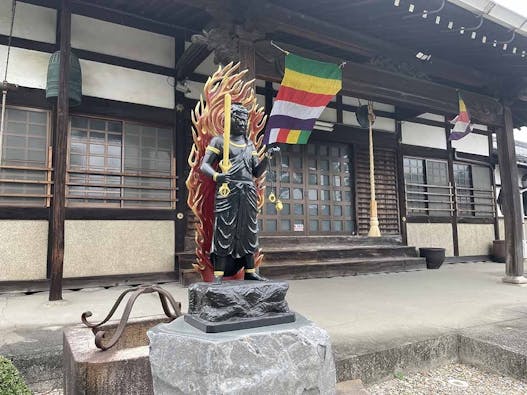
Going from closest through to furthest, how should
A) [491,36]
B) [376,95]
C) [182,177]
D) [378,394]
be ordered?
[378,394] → [491,36] → [376,95] → [182,177]

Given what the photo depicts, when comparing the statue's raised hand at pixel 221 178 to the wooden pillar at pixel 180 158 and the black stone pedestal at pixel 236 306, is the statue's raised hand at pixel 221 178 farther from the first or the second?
the wooden pillar at pixel 180 158

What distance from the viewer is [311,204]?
861 cm

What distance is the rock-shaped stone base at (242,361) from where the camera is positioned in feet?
6.41

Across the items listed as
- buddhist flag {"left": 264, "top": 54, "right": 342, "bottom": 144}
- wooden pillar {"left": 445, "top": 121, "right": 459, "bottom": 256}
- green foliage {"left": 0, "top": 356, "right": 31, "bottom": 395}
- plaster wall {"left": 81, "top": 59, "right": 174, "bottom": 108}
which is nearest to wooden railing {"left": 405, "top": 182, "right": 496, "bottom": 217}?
wooden pillar {"left": 445, "top": 121, "right": 459, "bottom": 256}

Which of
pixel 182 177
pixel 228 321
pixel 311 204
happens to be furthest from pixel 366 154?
pixel 228 321

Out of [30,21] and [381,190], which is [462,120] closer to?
[381,190]

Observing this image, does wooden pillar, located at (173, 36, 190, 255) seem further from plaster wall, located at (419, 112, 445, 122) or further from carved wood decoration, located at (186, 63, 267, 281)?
plaster wall, located at (419, 112, 445, 122)

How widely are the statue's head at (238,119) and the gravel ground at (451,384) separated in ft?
7.63

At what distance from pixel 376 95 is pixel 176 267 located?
177 inches

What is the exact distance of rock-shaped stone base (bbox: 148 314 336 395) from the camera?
76.9 inches

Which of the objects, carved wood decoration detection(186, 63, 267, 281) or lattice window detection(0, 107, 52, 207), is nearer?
carved wood decoration detection(186, 63, 267, 281)

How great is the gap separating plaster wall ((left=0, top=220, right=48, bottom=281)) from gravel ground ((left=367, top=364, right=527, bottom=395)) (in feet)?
16.7

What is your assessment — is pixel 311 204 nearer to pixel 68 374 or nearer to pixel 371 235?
pixel 371 235

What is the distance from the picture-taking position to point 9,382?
1.81 meters
